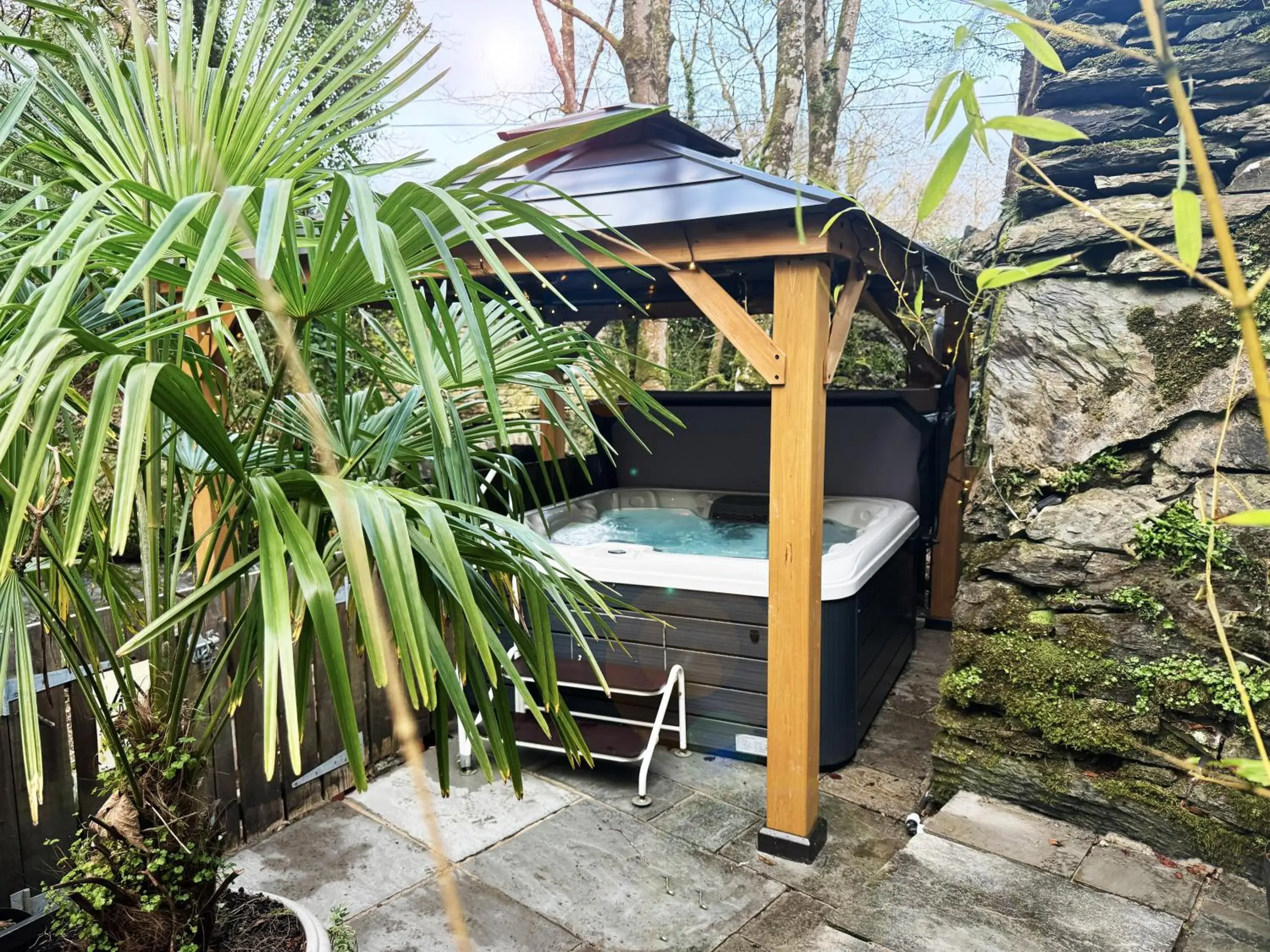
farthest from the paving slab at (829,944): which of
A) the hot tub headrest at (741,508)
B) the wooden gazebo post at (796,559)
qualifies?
the hot tub headrest at (741,508)

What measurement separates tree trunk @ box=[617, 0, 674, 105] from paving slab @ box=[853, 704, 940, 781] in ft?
20.9

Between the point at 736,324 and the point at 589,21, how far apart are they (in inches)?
291

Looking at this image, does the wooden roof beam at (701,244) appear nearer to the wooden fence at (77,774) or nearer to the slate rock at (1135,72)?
the slate rock at (1135,72)

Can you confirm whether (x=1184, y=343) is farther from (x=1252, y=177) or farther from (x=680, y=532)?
(x=680, y=532)

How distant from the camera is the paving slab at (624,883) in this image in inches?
98.0

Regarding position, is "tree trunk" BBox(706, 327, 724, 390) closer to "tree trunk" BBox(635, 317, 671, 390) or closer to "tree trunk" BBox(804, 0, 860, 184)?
"tree trunk" BBox(635, 317, 671, 390)

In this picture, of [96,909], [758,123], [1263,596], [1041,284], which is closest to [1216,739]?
[1263,596]

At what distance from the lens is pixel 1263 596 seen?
263cm

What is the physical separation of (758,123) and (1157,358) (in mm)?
8068

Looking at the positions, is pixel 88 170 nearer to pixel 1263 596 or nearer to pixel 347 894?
pixel 347 894

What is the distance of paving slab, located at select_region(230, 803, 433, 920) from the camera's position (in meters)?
2.66

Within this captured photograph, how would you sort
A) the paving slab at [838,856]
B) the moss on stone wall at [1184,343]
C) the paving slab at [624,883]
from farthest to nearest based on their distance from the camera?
the moss on stone wall at [1184,343], the paving slab at [838,856], the paving slab at [624,883]

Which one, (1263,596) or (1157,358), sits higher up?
(1157,358)

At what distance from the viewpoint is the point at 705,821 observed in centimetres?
312
